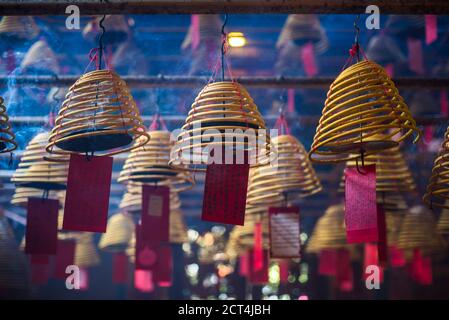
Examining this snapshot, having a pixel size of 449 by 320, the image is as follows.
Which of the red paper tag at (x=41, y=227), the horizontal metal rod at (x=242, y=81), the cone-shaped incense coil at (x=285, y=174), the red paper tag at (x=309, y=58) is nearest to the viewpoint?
the red paper tag at (x=41, y=227)

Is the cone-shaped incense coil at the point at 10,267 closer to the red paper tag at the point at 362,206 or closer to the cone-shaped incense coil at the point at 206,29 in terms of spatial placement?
the cone-shaped incense coil at the point at 206,29

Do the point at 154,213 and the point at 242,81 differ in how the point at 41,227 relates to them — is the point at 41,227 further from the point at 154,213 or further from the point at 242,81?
the point at 242,81

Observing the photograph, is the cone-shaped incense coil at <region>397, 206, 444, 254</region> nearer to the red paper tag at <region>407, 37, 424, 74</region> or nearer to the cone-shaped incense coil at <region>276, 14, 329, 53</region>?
the red paper tag at <region>407, 37, 424, 74</region>

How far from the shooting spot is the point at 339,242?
591 cm

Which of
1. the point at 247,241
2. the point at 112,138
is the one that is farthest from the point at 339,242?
the point at 112,138

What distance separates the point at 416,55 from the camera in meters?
5.55

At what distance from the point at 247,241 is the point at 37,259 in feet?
7.59

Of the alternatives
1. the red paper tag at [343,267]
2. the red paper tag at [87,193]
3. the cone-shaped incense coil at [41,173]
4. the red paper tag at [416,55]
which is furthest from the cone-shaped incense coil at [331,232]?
the red paper tag at [87,193]

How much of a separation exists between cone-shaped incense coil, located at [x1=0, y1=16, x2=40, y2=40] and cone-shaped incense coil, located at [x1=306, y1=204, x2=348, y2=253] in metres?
3.28

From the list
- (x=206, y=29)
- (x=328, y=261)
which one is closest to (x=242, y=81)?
(x=206, y=29)

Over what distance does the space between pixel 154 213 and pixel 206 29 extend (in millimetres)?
2325

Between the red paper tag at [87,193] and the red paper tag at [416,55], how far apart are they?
11.2 feet

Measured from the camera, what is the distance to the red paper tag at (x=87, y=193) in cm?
303
